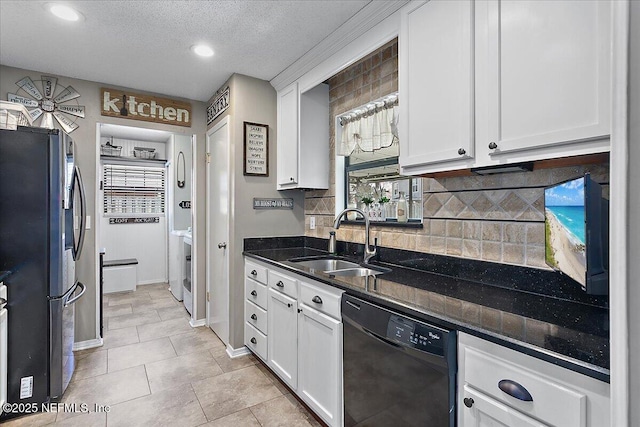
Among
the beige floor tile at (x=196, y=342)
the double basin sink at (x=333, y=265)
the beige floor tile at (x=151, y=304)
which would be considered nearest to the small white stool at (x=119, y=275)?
the beige floor tile at (x=151, y=304)

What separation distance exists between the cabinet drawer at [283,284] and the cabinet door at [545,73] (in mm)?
1353

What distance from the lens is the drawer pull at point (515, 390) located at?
3.10 feet

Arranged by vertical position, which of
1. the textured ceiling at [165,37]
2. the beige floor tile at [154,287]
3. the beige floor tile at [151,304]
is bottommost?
the beige floor tile at [151,304]

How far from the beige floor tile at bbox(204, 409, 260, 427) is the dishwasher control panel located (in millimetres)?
1202

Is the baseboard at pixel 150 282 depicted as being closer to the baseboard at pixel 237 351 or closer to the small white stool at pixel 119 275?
the small white stool at pixel 119 275

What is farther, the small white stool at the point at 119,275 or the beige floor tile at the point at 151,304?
the small white stool at the point at 119,275

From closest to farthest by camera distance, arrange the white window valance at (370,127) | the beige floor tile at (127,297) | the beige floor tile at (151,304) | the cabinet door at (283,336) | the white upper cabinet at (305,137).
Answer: the cabinet door at (283,336) → the white window valance at (370,127) → the white upper cabinet at (305,137) → the beige floor tile at (151,304) → the beige floor tile at (127,297)

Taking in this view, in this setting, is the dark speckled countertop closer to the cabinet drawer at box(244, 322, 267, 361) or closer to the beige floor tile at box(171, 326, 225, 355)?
the cabinet drawer at box(244, 322, 267, 361)

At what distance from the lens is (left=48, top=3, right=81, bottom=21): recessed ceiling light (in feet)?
6.41

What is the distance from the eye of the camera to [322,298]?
1.86 meters

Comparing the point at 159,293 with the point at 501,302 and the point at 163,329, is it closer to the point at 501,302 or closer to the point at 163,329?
the point at 163,329

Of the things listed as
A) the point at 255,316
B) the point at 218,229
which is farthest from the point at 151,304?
the point at 255,316

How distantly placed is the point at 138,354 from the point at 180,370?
0.55 meters

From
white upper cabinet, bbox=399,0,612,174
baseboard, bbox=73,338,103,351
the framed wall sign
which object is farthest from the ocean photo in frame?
baseboard, bbox=73,338,103,351
